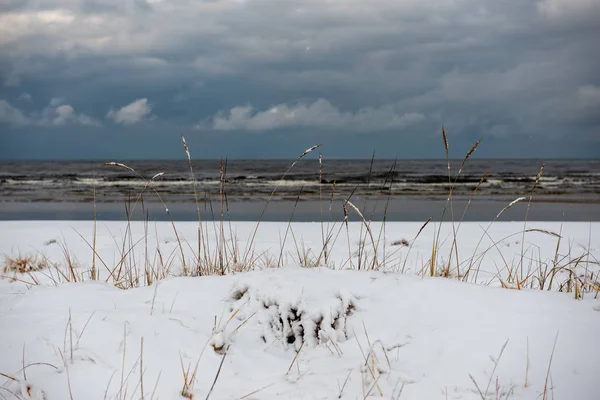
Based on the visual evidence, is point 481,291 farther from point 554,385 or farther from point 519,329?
point 554,385

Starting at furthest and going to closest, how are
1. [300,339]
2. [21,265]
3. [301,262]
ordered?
[21,265] < [301,262] < [300,339]

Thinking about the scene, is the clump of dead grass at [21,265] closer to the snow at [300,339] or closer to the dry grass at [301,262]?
the dry grass at [301,262]

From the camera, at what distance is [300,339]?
7.09 ft

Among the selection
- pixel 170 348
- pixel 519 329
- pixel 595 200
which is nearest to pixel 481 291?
pixel 519 329

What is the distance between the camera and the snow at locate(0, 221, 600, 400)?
66.9 inches

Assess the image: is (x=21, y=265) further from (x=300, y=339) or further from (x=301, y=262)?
(x=300, y=339)

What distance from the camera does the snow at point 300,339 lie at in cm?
170

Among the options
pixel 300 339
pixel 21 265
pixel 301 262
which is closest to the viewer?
pixel 300 339

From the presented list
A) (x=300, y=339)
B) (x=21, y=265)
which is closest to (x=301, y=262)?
(x=300, y=339)

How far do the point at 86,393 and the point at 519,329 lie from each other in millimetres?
1621

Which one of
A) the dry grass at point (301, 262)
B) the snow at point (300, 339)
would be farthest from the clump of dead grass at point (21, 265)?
the snow at point (300, 339)

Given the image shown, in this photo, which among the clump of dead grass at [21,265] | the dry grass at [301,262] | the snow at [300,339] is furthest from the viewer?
the clump of dead grass at [21,265]

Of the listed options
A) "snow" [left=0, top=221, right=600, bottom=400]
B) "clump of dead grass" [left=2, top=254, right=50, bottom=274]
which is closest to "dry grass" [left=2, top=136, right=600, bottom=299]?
"clump of dead grass" [left=2, top=254, right=50, bottom=274]

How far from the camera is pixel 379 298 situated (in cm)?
229
